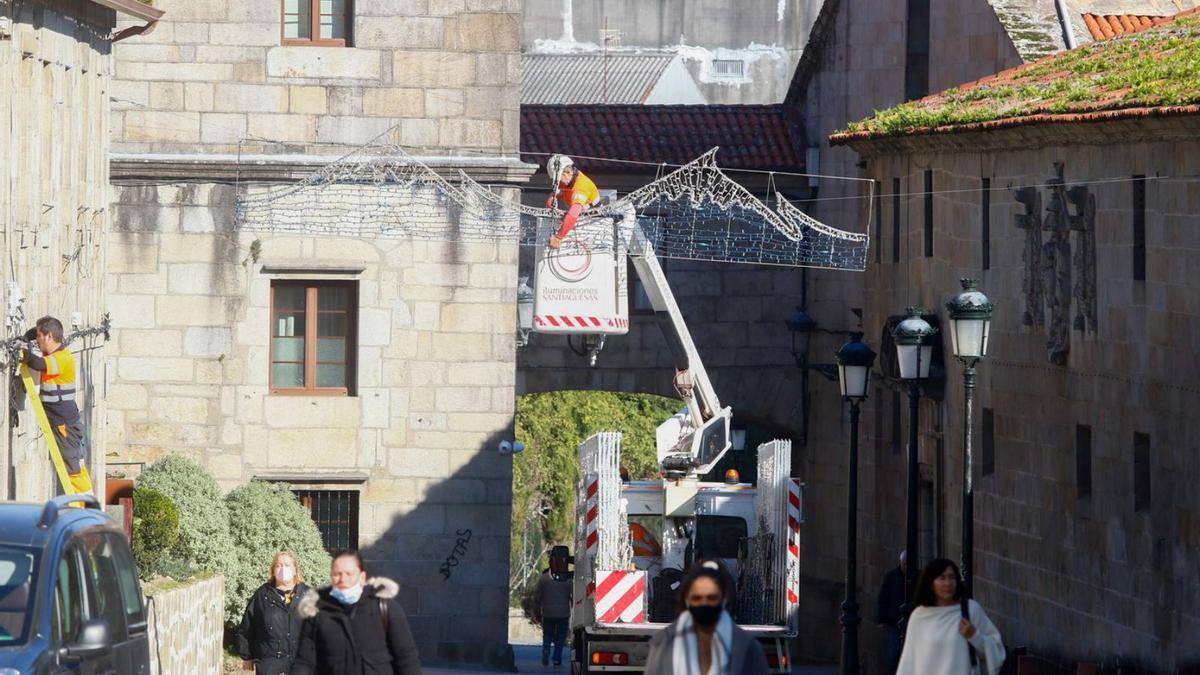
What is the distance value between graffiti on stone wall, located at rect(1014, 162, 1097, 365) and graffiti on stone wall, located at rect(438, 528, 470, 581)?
23.1 feet

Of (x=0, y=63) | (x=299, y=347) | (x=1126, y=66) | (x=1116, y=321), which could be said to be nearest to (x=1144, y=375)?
(x=1116, y=321)

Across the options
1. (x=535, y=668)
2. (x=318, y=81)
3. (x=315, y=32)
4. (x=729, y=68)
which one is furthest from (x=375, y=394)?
(x=729, y=68)

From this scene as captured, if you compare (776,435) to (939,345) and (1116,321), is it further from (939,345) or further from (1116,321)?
(1116,321)

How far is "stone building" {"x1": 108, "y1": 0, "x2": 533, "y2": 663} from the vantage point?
87.1ft

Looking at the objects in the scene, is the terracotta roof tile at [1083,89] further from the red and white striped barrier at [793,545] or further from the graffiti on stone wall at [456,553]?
the graffiti on stone wall at [456,553]

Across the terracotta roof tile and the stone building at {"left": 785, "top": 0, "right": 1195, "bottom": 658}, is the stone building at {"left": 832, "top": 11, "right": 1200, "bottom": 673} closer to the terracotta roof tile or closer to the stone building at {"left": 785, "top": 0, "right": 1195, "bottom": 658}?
the terracotta roof tile

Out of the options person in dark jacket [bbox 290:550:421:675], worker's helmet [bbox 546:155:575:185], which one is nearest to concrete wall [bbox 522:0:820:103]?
worker's helmet [bbox 546:155:575:185]

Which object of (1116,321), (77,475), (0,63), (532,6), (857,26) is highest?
(532,6)

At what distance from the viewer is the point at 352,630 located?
1159cm

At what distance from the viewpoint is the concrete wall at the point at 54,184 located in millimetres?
18656

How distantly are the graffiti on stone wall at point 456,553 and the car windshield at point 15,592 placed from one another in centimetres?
1562

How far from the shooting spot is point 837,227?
3166 cm

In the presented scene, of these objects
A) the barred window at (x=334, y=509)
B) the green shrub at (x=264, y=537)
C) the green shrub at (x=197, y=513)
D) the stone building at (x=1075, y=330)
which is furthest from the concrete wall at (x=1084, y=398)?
the green shrub at (x=197, y=513)

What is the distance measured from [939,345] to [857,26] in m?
7.09
